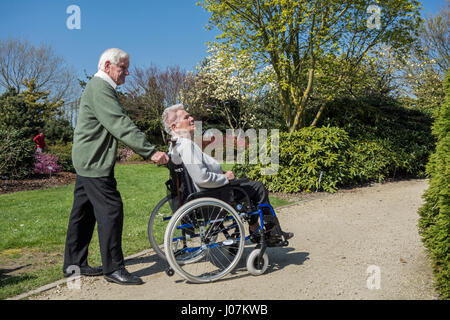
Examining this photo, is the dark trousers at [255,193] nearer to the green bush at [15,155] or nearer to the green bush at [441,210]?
the green bush at [441,210]

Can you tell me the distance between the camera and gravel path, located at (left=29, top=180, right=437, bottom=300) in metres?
2.81

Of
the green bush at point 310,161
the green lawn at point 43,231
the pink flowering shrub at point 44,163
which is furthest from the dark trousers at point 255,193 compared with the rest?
the pink flowering shrub at point 44,163

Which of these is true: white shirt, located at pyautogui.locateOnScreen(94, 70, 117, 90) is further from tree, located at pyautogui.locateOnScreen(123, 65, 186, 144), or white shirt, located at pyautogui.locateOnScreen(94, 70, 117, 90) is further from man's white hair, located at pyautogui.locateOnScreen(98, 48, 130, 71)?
tree, located at pyautogui.locateOnScreen(123, 65, 186, 144)

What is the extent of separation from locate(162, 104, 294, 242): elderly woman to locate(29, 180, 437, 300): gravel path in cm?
42

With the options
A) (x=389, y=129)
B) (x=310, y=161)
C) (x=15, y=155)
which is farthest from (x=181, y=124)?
(x=15, y=155)

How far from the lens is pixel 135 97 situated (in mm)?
21391

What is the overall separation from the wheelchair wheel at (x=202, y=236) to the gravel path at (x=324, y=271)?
17 centimetres

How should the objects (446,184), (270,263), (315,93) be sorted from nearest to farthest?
(446,184), (270,263), (315,93)

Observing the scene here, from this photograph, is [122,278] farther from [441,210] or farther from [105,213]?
[441,210]

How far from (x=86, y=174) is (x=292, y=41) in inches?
235

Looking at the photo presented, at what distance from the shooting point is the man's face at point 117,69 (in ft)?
9.75

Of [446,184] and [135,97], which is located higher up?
[135,97]

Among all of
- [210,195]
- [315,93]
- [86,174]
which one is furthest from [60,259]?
[315,93]
